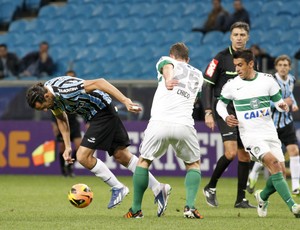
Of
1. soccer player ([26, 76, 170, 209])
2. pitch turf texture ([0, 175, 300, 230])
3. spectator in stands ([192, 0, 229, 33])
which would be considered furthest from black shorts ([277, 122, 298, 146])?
spectator in stands ([192, 0, 229, 33])

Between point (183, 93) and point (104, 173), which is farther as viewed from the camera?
point (104, 173)

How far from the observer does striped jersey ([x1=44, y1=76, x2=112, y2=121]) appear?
9.98 meters

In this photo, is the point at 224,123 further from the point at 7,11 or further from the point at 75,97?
the point at 7,11

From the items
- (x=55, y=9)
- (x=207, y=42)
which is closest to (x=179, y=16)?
(x=207, y=42)

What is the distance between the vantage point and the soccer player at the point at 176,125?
366 inches

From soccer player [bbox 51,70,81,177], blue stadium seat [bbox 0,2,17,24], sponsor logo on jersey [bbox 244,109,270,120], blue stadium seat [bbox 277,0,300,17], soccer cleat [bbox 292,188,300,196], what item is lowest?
soccer player [bbox 51,70,81,177]

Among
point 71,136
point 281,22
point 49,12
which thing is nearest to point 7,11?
point 49,12

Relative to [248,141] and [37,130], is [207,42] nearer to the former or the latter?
[37,130]

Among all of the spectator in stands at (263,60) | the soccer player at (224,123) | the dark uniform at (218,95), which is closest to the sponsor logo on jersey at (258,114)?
the soccer player at (224,123)

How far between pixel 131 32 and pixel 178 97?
1184 centimetres

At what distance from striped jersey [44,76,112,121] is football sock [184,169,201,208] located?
1587 mm

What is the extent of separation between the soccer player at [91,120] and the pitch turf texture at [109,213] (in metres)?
0.43

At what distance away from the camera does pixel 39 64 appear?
786 inches

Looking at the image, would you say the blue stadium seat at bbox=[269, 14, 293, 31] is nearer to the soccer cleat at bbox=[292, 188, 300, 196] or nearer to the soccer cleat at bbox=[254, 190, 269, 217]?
the soccer cleat at bbox=[292, 188, 300, 196]
